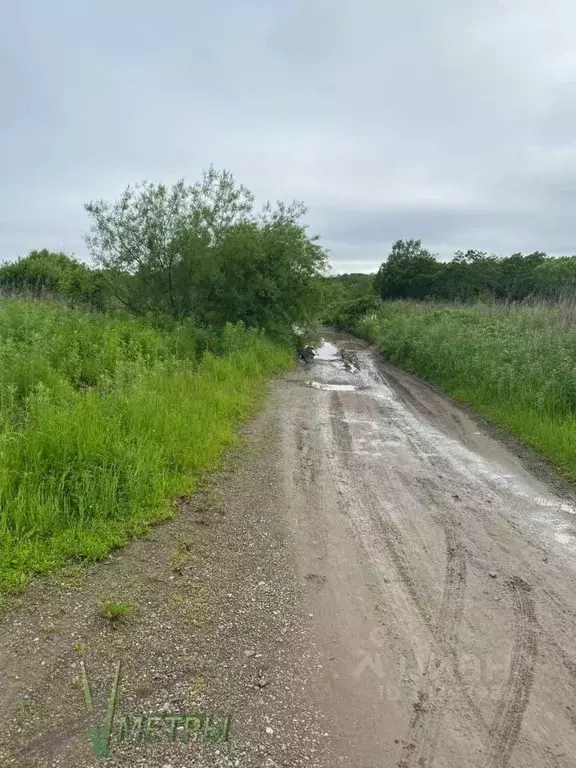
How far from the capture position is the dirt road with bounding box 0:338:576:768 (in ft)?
7.96

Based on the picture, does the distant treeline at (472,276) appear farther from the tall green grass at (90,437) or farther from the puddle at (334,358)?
the tall green grass at (90,437)

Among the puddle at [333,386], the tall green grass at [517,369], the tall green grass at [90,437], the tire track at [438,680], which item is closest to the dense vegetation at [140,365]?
the tall green grass at [90,437]

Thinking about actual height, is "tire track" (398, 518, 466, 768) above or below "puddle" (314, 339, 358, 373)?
above

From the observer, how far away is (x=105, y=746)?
7.55 ft

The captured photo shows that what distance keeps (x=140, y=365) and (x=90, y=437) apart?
4.12 m

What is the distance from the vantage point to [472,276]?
4975 cm

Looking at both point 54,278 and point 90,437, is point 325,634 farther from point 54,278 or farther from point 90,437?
point 54,278

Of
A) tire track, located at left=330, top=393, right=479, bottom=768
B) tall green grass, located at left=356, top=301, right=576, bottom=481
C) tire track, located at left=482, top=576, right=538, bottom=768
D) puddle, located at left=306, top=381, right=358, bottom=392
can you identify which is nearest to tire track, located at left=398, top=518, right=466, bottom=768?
tire track, located at left=330, top=393, right=479, bottom=768

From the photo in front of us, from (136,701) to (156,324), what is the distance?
12.8 metres

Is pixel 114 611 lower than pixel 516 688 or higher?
higher

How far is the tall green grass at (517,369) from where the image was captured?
7.91 metres

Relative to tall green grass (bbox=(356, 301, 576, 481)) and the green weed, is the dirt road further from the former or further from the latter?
tall green grass (bbox=(356, 301, 576, 481))

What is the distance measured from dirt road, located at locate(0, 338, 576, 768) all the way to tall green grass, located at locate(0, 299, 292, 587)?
0.34 metres

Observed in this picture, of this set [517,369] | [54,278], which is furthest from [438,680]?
[54,278]
